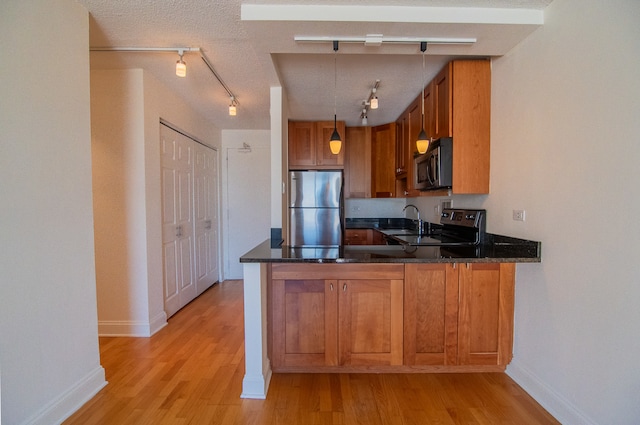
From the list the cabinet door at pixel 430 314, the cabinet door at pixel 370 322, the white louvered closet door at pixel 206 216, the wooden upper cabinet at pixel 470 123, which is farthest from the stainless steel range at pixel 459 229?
the white louvered closet door at pixel 206 216

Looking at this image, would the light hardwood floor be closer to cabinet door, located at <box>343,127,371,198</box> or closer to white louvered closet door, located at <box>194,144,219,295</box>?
white louvered closet door, located at <box>194,144,219,295</box>

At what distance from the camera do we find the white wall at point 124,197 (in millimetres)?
2611

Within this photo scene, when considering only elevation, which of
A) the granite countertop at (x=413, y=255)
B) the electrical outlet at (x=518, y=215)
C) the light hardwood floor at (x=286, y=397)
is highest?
the electrical outlet at (x=518, y=215)

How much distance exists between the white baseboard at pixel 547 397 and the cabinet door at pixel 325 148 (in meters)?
2.91

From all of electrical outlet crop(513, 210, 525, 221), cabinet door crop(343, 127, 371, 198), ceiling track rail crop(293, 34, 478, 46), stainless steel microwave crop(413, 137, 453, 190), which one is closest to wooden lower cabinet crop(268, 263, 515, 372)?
electrical outlet crop(513, 210, 525, 221)

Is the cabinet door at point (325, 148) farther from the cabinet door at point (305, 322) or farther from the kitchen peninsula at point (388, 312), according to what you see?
the cabinet door at point (305, 322)

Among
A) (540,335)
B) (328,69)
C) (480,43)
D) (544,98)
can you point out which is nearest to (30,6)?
(328,69)

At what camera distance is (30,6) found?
4.90 feet

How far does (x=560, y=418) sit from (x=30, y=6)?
3700mm

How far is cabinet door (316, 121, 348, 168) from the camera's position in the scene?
13.1ft

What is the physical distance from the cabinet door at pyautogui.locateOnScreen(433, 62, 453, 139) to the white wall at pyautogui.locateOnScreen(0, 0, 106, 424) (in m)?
2.60

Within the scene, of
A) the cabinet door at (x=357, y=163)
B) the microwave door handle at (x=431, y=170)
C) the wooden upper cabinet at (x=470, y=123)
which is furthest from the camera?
the cabinet door at (x=357, y=163)

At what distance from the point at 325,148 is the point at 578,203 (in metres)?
2.95

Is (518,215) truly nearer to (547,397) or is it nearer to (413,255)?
(413,255)
